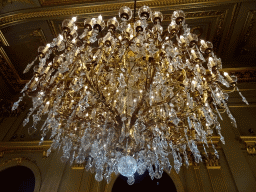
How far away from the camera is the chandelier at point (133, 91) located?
2389 millimetres

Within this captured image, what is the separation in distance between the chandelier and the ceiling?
1578mm

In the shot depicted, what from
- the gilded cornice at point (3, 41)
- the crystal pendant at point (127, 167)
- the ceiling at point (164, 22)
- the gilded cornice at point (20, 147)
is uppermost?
the ceiling at point (164, 22)

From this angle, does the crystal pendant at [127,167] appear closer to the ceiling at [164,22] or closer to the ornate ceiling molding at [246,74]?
the ceiling at [164,22]

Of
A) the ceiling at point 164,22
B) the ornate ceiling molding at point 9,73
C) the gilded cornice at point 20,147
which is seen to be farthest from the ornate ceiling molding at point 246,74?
the ornate ceiling molding at point 9,73

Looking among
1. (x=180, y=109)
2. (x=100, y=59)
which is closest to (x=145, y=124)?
(x=180, y=109)

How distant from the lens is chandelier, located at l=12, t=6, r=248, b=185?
2.39 meters

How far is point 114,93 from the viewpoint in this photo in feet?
9.48

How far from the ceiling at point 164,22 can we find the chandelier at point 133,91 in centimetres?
158

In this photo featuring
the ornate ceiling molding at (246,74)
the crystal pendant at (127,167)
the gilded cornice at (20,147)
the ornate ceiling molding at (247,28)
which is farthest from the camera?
the ornate ceiling molding at (246,74)

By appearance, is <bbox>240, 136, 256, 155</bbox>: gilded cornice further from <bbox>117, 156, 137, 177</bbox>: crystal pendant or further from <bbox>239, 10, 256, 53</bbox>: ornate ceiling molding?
<bbox>117, 156, 137, 177</bbox>: crystal pendant

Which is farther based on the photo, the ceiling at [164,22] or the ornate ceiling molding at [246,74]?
the ornate ceiling molding at [246,74]

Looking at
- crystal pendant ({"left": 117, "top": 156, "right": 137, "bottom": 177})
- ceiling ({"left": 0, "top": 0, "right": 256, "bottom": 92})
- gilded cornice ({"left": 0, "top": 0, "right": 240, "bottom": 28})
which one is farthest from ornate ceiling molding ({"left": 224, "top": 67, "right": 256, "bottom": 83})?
crystal pendant ({"left": 117, "top": 156, "right": 137, "bottom": 177})

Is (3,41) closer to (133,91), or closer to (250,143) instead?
(133,91)

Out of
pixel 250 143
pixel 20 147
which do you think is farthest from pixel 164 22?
pixel 20 147
